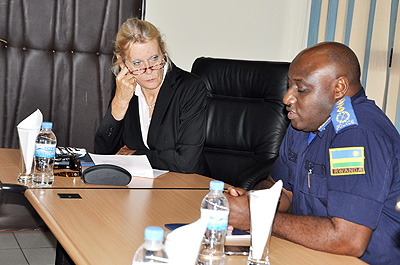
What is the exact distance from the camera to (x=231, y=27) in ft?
12.5

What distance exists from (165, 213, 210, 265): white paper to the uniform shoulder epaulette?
0.81m

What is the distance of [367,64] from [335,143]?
5.78 feet

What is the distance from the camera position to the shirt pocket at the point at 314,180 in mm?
→ 1626

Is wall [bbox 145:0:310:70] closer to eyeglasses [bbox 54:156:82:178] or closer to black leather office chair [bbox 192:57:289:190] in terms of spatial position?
black leather office chair [bbox 192:57:289:190]

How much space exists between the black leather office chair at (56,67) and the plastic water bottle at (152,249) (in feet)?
8.64

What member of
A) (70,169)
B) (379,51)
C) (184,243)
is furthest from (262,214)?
(379,51)

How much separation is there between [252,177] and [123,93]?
75cm

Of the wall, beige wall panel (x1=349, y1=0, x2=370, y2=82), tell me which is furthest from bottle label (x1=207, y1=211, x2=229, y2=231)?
the wall

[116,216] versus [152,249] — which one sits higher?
[152,249]

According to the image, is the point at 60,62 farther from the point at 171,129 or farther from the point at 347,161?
the point at 347,161

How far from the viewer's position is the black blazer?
238 cm

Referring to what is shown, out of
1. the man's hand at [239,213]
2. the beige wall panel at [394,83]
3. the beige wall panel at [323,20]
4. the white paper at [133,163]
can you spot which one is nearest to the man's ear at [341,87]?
the man's hand at [239,213]

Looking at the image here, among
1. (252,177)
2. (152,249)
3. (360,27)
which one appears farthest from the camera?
(360,27)

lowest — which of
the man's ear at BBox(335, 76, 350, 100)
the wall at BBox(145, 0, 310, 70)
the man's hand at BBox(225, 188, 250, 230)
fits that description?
the man's hand at BBox(225, 188, 250, 230)
